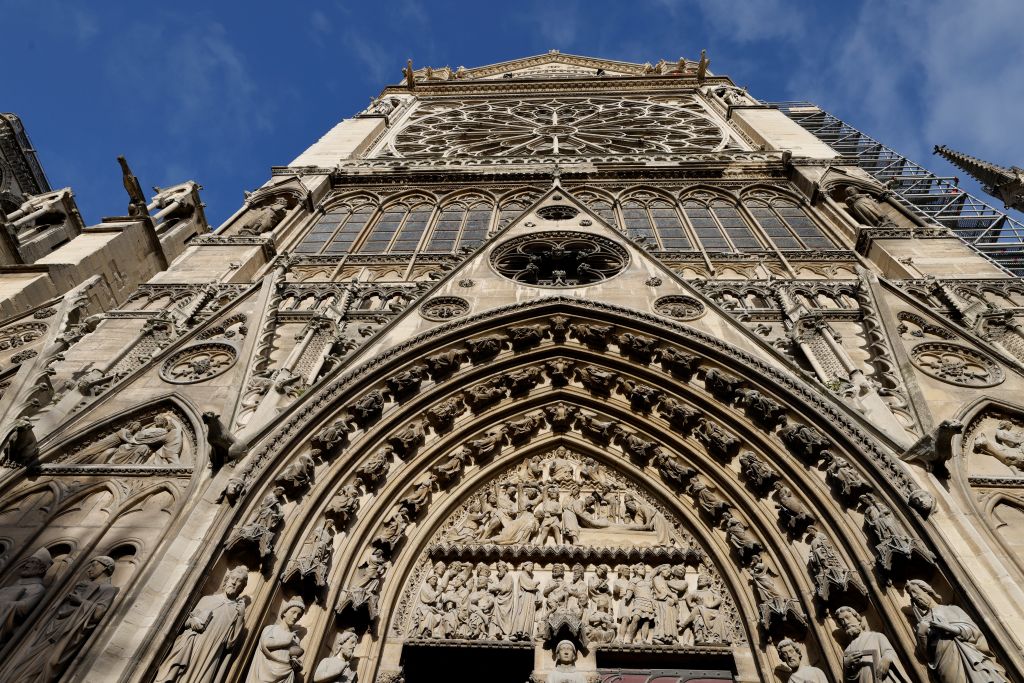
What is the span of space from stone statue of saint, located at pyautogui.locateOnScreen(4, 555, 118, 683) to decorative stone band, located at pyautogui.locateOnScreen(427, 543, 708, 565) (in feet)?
10.8

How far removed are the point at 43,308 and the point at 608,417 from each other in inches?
334

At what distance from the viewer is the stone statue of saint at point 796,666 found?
576 centimetres

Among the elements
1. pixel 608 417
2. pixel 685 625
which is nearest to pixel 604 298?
pixel 608 417

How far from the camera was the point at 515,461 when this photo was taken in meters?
8.97

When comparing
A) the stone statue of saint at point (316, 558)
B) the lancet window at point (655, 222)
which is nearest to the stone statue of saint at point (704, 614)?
the stone statue of saint at point (316, 558)

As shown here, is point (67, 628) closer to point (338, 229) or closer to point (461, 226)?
point (338, 229)

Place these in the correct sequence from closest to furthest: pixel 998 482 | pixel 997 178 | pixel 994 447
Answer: pixel 998 482, pixel 994 447, pixel 997 178

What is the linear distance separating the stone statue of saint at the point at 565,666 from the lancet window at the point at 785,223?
9.43 m

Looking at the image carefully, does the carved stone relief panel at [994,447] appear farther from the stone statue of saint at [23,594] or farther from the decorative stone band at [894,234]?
the stone statue of saint at [23,594]

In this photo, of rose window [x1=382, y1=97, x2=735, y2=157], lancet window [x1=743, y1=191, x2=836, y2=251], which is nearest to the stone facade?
lancet window [x1=743, y1=191, x2=836, y2=251]

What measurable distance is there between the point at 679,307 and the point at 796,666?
16.8 feet

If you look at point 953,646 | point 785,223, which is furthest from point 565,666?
point 785,223

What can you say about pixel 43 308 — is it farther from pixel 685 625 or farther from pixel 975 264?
pixel 975 264

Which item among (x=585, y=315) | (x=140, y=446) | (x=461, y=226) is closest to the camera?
(x=140, y=446)
